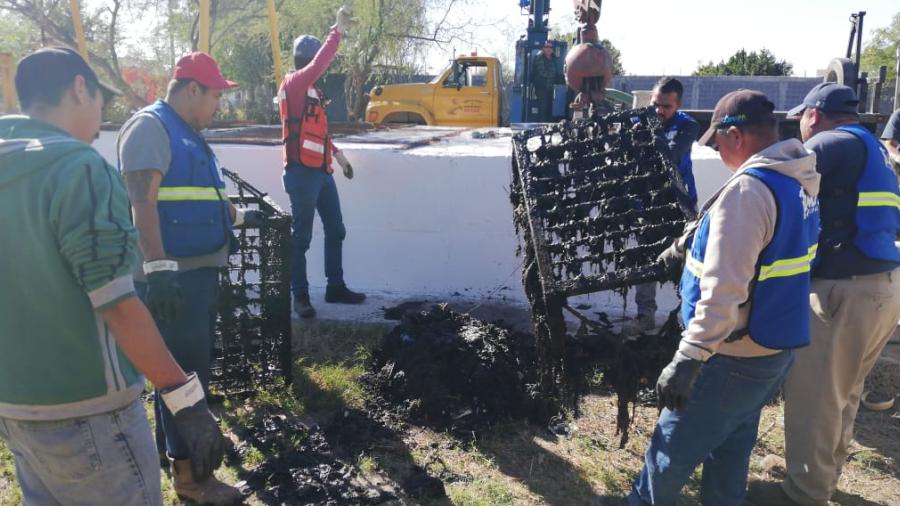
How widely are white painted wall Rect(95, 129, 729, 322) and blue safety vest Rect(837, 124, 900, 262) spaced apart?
97.7 inches

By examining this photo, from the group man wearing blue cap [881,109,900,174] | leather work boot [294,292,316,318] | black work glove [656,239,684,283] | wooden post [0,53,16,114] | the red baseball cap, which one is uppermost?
wooden post [0,53,16,114]

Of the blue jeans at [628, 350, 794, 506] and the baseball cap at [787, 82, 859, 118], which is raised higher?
the baseball cap at [787, 82, 859, 118]

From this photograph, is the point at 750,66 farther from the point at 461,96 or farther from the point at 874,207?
the point at 874,207

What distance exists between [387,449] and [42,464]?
197 cm

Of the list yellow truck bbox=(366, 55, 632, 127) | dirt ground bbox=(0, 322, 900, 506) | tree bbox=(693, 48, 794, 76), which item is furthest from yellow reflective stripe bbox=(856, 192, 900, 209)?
tree bbox=(693, 48, 794, 76)

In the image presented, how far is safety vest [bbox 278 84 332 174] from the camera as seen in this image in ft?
16.3

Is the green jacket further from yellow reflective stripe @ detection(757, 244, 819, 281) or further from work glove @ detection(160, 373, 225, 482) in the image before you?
yellow reflective stripe @ detection(757, 244, 819, 281)

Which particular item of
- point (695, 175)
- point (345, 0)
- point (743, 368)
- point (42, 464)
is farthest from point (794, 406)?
point (345, 0)

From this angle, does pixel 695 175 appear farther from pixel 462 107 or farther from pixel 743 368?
pixel 462 107

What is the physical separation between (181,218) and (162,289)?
0.37 meters

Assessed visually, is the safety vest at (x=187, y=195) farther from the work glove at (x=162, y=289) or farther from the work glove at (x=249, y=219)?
the work glove at (x=249, y=219)

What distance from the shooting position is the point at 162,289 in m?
2.87

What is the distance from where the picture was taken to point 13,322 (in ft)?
5.48

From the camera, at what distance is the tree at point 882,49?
28828 millimetres
